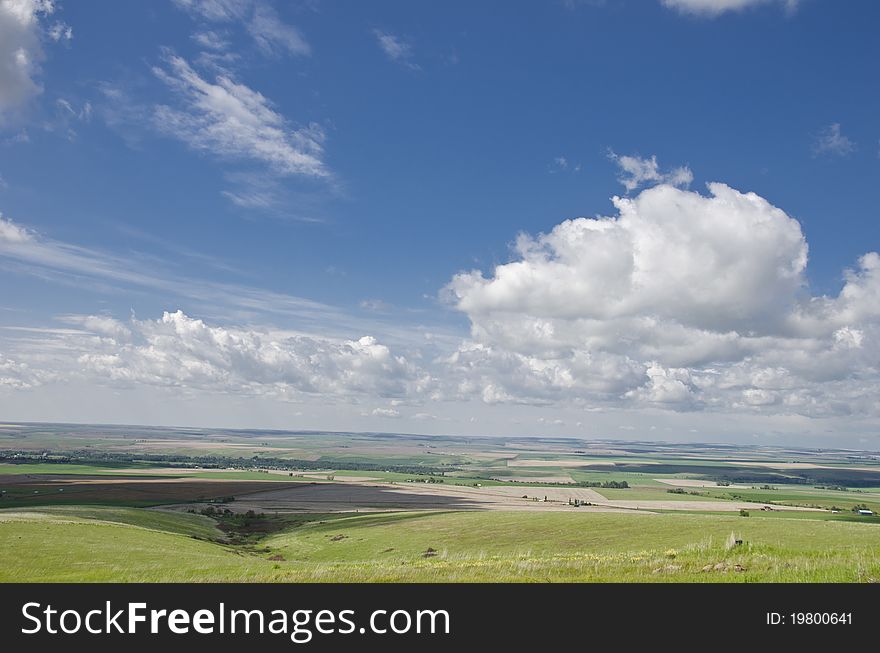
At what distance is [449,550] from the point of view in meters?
64.3

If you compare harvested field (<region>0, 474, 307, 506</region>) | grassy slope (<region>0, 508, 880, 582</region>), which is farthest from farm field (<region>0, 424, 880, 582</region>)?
harvested field (<region>0, 474, 307, 506</region>)

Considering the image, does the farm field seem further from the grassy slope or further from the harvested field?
the harvested field

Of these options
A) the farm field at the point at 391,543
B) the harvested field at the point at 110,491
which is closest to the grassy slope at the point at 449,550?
the farm field at the point at 391,543

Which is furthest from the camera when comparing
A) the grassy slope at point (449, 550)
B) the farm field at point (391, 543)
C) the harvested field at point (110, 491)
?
the harvested field at point (110, 491)

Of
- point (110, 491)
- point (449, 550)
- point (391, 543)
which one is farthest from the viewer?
point (110, 491)

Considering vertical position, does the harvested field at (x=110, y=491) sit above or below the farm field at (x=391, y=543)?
below

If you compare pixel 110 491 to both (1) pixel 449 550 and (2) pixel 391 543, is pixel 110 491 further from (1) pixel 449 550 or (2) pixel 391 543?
(1) pixel 449 550

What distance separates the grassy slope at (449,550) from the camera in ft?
74.6

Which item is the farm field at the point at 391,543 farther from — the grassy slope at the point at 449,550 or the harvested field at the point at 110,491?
the harvested field at the point at 110,491

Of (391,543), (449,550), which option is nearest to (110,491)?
(391,543)

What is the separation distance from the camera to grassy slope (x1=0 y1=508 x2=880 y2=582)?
74.6 ft
